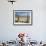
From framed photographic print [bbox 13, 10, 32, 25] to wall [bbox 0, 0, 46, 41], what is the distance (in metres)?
0.13

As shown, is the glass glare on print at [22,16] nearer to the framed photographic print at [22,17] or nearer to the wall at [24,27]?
the framed photographic print at [22,17]

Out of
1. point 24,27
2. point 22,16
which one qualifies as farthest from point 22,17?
point 24,27

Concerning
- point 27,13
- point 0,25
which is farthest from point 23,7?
point 0,25

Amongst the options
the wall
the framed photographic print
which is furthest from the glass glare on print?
the wall

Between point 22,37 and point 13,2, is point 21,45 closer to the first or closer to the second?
point 22,37

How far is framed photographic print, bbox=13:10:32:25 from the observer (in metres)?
5.17

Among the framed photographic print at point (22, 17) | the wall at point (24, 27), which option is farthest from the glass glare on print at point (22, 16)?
the wall at point (24, 27)

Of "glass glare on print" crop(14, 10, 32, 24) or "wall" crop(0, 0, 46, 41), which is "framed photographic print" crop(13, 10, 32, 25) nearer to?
"glass glare on print" crop(14, 10, 32, 24)

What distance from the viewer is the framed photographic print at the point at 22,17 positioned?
5.17 m

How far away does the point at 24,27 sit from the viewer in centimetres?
520

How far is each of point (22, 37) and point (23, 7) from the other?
2.44m

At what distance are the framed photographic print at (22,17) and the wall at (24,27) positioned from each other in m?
0.13

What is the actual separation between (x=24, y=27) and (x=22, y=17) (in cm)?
41

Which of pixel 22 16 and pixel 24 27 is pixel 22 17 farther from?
pixel 24 27
